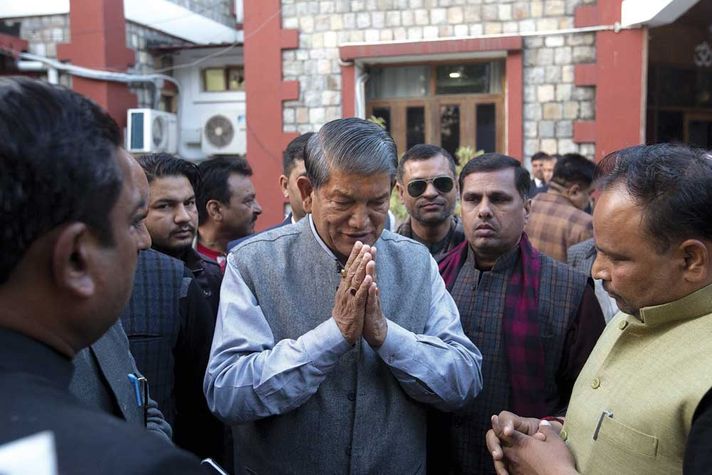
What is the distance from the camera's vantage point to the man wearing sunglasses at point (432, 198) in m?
3.67

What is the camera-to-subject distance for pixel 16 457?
0.78m

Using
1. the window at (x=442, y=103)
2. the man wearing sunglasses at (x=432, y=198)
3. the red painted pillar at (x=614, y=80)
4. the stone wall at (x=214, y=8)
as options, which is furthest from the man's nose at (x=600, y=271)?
the stone wall at (x=214, y=8)

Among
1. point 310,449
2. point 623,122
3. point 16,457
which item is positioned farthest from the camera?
point 623,122

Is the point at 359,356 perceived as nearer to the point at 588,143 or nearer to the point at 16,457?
the point at 16,457

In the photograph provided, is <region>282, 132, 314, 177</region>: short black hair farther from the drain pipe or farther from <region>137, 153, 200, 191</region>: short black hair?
the drain pipe

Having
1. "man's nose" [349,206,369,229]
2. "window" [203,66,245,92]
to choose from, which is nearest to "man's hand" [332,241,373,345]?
"man's nose" [349,206,369,229]

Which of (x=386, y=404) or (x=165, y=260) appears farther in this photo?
(x=165, y=260)

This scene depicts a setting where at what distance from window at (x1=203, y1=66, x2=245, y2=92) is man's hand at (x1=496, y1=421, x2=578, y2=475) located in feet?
34.7

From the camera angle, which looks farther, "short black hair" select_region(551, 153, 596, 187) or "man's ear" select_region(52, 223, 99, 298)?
"short black hair" select_region(551, 153, 596, 187)

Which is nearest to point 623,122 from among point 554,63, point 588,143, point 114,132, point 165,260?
point 588,143

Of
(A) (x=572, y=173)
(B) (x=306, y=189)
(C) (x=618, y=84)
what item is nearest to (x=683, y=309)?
(B) (x=306, y=189)

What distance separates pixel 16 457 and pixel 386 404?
49.7 inches

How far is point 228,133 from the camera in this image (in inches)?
446

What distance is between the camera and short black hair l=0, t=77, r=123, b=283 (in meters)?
0.87
